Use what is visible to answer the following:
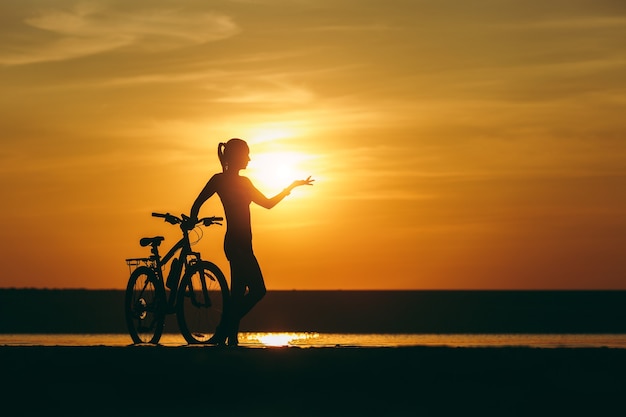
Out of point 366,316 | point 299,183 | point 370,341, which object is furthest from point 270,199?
point 366,316

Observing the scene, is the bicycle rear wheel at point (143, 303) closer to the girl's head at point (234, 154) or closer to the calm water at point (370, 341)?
the calm water at point (370, 341)

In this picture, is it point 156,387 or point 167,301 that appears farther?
point 167,301

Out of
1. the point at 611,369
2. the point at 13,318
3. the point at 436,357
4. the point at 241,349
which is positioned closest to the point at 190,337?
the point at 241,349

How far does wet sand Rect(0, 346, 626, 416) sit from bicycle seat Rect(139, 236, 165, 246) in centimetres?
463

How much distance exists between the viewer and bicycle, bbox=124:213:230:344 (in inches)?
832

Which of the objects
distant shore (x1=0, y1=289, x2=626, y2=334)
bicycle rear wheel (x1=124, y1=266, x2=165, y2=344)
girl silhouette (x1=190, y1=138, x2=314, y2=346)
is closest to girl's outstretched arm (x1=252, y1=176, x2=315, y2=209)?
girl silhouette (x1=190, y1=138, x2=314, y2=346)

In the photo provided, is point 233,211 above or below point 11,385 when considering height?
above

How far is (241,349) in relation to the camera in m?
18.0

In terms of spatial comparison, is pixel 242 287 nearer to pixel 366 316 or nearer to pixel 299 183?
pixel 299 183

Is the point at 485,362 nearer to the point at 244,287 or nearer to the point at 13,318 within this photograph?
the point at 244,287

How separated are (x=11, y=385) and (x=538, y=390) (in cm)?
674

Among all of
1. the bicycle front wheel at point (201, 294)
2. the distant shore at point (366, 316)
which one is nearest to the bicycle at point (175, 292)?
the bicycle front wheel at point (201, 294)

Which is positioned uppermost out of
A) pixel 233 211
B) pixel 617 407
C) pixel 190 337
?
pixel 233 211

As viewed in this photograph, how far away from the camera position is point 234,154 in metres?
20.7
